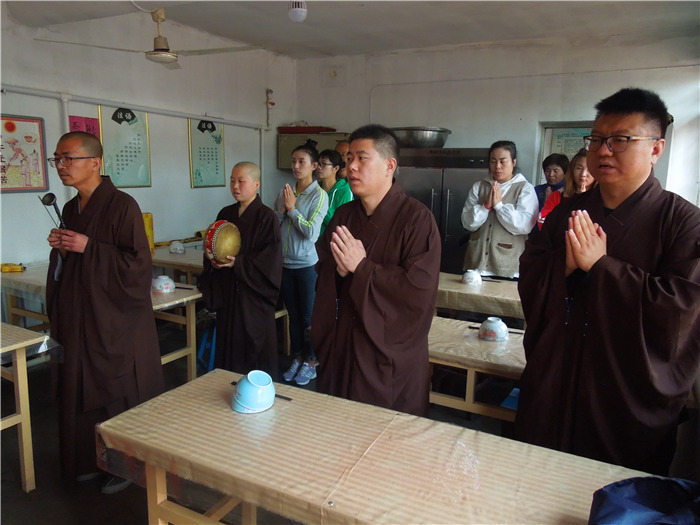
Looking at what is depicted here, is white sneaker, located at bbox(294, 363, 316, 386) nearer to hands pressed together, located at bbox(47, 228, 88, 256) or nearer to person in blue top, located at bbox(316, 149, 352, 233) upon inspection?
person in blue top, located at bbox(316, 149, 352, 233)

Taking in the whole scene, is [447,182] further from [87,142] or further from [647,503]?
[647,503]

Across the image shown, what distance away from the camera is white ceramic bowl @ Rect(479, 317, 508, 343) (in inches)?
91.9

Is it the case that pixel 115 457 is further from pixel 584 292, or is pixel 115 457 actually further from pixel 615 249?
pixel 615 249

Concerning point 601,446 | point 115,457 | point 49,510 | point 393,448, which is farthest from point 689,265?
point 49,510

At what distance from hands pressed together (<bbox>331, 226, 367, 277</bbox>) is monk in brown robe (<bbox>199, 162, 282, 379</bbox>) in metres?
1.21

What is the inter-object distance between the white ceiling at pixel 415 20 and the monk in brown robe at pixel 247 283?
156cm

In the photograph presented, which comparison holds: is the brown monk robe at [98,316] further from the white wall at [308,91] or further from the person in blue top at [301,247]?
the white wall at [308,91]

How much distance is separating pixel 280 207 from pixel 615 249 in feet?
7.70

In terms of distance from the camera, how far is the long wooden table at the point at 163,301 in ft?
9.72

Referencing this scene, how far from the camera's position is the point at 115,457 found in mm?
1382

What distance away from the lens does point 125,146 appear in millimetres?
4512

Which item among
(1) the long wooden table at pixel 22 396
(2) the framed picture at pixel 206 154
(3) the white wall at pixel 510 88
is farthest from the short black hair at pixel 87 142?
(3) the white wall at pixel 510 88

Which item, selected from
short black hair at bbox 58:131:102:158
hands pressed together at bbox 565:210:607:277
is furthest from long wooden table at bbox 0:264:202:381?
hands pressed together at bbox 565:210:607:277

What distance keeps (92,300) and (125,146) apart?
9.18 ft
